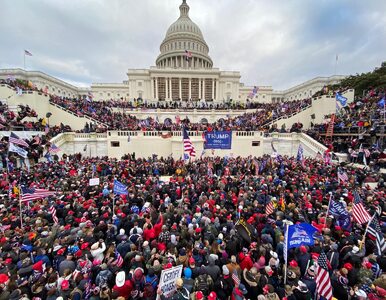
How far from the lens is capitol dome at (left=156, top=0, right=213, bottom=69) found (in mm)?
74312

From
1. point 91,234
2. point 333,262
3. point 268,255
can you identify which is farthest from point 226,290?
point 91,234

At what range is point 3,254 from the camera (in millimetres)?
4980

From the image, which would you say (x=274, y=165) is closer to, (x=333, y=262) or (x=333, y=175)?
(x=333, y=175)

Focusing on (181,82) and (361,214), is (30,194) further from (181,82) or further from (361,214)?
(181,82)

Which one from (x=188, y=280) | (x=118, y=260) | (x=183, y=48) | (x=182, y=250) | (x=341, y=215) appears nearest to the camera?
(x=188, y=280)

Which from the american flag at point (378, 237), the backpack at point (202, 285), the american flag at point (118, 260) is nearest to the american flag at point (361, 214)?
the american flag at point (378, 237)

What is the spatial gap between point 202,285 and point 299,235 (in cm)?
275

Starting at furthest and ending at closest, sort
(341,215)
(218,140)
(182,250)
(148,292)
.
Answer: (218,140), (341,215), (182,250), (148,292)

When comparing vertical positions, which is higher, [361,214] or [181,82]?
[181,82]

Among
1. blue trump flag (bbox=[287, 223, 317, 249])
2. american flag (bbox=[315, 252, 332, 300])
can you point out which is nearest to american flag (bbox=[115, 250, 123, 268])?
blue trump flag (bbox=[287, 223, 317, 249])

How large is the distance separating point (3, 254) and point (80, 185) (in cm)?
597

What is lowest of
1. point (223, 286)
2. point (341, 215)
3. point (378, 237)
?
point (223, 286)

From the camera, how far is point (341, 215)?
6715 millimetres

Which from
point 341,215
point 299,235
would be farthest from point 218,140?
point 299,235
